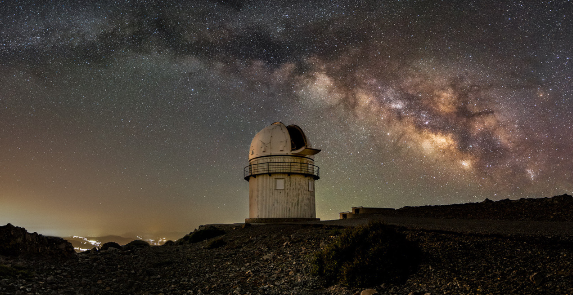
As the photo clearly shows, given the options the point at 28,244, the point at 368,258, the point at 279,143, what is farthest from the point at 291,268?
the point at 279,143

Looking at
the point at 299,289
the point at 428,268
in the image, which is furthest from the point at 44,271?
the point at 428,268

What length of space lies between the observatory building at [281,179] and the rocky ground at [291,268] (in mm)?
9543

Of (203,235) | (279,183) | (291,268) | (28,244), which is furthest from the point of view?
(279,183)

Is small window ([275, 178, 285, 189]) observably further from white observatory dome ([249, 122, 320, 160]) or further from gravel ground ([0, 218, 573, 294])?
gravel ground ([0, 218, 573, 294])

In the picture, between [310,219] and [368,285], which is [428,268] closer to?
[368,285]

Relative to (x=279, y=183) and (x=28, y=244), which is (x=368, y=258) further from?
(x=279, y=183)

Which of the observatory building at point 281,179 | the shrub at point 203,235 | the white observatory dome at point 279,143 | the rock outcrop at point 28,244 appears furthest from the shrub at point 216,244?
the white observatory dome at point 279,143

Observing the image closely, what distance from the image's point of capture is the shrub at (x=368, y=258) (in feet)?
25.6

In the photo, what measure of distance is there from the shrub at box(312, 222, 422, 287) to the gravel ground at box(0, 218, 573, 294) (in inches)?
8.6

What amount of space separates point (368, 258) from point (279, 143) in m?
17.8

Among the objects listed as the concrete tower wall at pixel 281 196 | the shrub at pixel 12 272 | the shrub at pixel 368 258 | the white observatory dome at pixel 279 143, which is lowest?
the shrub at pixel 12 272

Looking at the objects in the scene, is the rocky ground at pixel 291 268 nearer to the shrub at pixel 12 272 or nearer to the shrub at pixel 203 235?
the shrub at pixel 12 272

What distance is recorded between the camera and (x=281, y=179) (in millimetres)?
24719

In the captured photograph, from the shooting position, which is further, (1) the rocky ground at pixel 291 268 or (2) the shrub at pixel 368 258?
(2) the shrub at pixel 368 258
